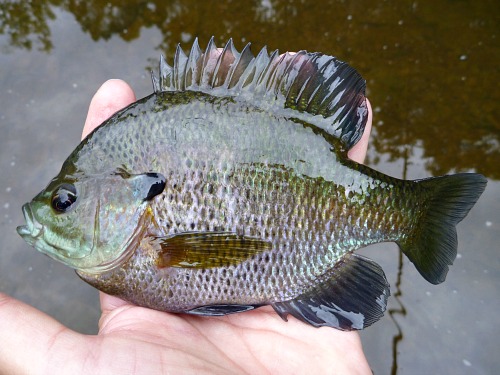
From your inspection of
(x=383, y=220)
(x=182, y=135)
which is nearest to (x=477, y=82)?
(x=383, y=220)

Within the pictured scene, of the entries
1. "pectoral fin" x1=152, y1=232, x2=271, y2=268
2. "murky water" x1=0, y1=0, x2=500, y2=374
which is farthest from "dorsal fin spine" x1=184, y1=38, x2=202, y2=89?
"murky water" x1=0, y1=0, x2=500, y2=374

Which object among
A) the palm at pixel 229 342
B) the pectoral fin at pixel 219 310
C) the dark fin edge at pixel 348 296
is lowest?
the palm at pixel 229 342

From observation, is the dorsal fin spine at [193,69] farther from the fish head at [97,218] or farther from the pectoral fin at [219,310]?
the pectoral fin at [219,310]

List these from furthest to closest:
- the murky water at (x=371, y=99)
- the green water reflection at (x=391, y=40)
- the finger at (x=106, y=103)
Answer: the green water reflection at (x=391, y=40)
the murky water at (x=371, y=99)
the finger at (x=106, y=103)

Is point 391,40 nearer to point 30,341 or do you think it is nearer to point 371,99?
point 371,99

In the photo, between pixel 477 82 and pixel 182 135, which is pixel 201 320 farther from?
pixel 477 82

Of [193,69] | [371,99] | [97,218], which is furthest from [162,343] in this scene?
[371,99]

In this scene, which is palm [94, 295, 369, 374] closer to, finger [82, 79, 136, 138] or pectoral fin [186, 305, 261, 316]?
pectoral fin [186, 305, 261, 316]

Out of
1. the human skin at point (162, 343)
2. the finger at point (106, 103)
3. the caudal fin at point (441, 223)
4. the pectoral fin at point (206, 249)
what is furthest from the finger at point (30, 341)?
the caudal fin at point (441, 223)
